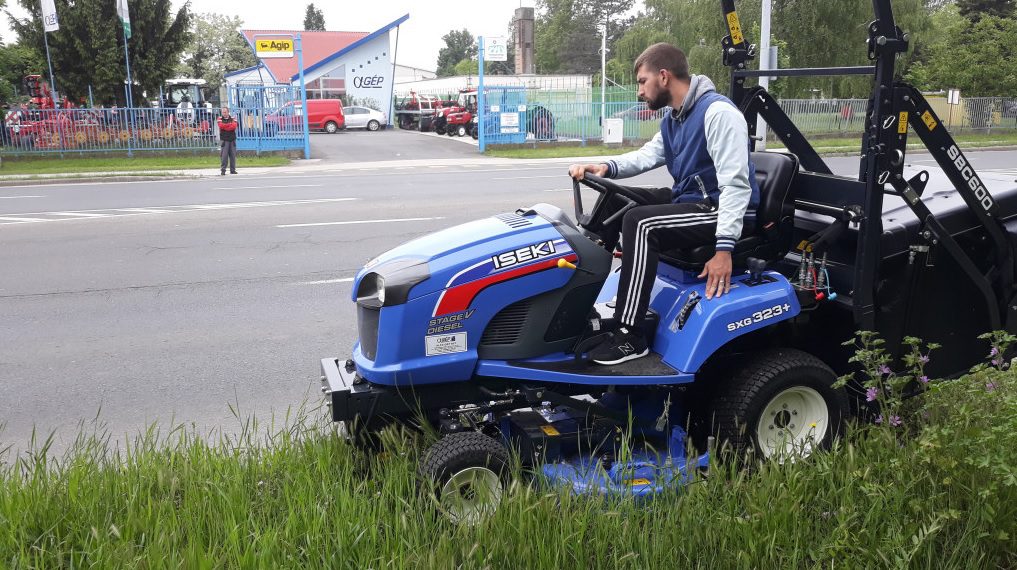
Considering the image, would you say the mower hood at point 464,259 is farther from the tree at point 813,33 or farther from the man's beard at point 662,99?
the tree at point 813,33

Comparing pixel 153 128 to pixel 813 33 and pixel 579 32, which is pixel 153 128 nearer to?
pixel 813 33

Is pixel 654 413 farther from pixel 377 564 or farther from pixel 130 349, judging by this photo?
pixel 130 349

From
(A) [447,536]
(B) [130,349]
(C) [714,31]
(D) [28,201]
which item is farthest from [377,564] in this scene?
(C) [714,31]

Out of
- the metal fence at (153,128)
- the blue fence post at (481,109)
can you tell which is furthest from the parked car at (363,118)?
the metal fence at (153,128)

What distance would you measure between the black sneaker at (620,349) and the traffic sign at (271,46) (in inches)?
1562

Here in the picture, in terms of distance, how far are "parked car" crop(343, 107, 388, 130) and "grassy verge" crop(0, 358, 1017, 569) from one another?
4132 centimetres

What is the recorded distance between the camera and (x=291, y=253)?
990 cm

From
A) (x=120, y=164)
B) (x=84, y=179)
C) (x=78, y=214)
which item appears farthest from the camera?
(x=120, y=164)

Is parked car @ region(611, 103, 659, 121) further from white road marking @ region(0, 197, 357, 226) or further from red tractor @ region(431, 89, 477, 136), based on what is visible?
white road marking @ region(0, 197, 357, 226)

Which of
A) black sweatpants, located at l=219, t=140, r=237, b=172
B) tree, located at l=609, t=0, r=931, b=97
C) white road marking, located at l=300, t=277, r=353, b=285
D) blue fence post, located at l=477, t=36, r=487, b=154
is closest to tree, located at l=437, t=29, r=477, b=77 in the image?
tree, located at l=609, t=0, r=931, b=97

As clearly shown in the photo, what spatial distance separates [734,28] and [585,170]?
131 cm

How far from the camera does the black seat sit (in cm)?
385

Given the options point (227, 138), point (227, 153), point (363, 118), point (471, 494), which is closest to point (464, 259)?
point (471, 494)

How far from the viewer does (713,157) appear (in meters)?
3.75
